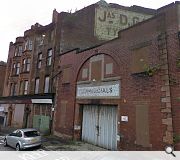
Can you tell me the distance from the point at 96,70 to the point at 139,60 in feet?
15.1

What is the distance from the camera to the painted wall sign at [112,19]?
2475 centimetres

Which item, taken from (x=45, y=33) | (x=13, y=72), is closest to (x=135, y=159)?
(x=45, y=33)

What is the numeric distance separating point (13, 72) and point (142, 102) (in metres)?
26.6

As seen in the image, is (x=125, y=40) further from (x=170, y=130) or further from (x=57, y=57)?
(x=57, y=57)

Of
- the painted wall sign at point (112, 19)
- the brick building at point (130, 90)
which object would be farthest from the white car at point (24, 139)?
the painted wall sign at point (112, 19)

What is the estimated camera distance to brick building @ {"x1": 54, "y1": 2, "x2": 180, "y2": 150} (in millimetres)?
12141

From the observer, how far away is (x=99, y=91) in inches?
667

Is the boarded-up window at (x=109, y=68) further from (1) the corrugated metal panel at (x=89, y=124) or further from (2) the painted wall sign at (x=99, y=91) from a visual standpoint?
(1) the corrugated metal panel at (x=89, y=124)

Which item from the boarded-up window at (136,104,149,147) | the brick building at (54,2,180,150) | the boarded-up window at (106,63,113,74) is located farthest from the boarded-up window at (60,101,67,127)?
the boarded-up window at (136,104,149,147)

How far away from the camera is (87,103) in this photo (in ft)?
59.3

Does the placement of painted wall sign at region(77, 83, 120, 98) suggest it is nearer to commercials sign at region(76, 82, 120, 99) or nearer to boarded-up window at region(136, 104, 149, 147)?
commercials sign at region(76, 82, 120, 99)

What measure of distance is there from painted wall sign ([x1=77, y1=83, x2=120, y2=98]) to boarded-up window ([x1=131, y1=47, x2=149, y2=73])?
6.72ft

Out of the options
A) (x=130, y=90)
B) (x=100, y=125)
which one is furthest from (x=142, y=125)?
(x=100, y=125)

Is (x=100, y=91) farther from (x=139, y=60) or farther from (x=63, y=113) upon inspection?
(x=63, y=113)
